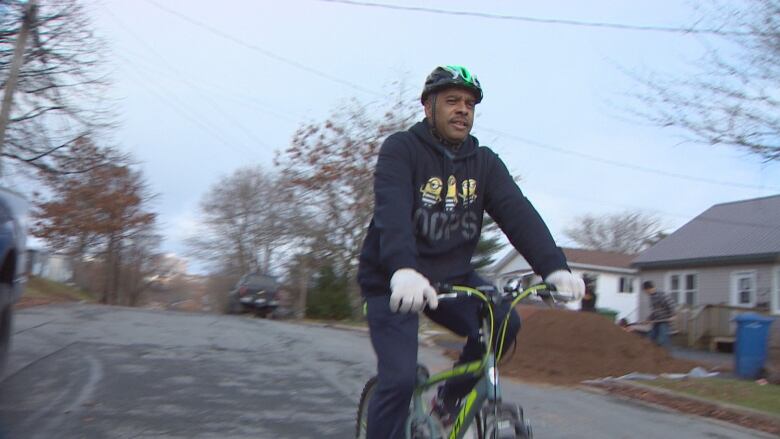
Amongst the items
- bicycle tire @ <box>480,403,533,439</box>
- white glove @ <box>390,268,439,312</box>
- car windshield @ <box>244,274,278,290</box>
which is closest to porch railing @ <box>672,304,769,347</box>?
car windshield @ <box>244,274,278,290</box>

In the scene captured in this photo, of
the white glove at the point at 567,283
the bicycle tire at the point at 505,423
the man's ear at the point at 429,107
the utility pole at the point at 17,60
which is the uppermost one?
the utility pole at the point at 17,60

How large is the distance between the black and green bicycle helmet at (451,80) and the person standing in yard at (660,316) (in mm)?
12037

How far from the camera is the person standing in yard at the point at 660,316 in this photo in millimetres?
14070

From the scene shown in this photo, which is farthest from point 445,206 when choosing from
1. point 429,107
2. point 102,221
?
point 102,221

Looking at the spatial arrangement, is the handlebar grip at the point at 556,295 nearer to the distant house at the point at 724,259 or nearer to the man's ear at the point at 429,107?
the man's ear at the point at 429,107

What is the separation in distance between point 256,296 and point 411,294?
22.7 meters

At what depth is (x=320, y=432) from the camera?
5375 mm

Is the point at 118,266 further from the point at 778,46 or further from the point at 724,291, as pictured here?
the point at 778,46

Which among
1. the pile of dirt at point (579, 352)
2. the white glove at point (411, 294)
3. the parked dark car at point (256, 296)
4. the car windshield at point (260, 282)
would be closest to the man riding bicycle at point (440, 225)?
the white glove at point (411, 294)

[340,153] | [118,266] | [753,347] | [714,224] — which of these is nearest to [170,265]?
[118,266]

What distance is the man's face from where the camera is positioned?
3.28m

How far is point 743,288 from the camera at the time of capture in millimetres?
23016

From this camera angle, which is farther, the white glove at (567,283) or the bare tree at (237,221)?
the bare tree at (237,221)

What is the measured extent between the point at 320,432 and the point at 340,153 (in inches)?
850
